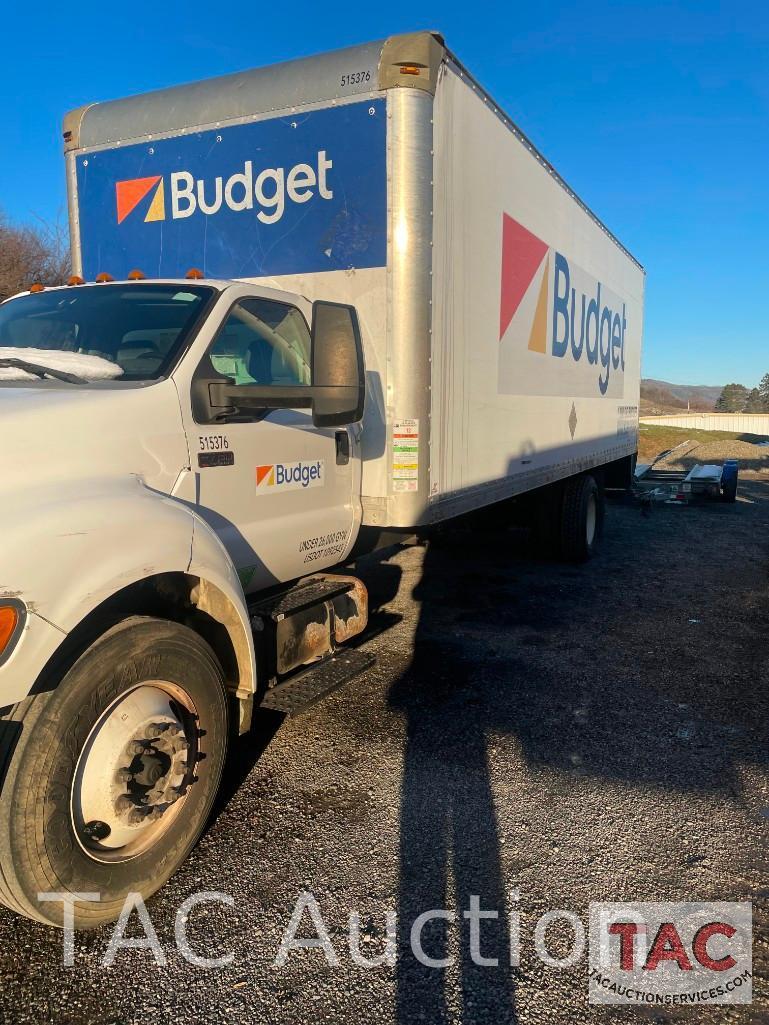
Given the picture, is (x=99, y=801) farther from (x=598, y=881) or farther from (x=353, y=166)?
(x=353, y=166)

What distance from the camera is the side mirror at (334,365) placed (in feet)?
10.1

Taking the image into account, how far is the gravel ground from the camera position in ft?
7.42

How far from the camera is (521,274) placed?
5.76 m

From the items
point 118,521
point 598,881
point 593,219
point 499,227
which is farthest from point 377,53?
point 593,219

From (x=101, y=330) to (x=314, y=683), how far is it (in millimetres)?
1934

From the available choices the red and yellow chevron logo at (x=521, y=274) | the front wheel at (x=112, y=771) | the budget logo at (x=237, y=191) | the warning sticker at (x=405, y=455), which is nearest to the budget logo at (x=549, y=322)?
the red and yellow chevron logo at (x=521, y=274)

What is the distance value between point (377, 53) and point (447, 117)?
0.54 m

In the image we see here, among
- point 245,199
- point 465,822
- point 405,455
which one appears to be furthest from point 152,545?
point 245,199

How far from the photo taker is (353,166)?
3977mm

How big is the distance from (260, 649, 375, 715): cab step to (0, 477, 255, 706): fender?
0.79 m

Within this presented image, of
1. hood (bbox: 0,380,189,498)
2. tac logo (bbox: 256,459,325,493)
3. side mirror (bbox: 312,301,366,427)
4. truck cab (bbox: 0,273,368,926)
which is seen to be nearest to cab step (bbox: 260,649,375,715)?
truck cab (bbox: 0,273,368,926)

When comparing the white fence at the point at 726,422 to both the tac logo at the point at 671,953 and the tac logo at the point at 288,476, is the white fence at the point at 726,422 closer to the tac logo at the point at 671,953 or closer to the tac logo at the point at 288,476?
the tac logo at the point at 288,476

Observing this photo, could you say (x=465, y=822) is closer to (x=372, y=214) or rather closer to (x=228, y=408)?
(x=228, y=408)

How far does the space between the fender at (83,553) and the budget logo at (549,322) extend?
3.36 metres
